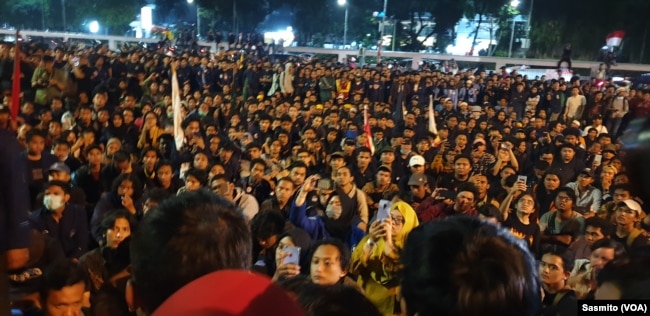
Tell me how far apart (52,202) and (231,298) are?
3.96m

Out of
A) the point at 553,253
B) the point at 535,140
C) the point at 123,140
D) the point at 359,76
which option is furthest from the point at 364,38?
the point at 553,253

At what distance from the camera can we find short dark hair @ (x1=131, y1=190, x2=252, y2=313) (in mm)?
1501

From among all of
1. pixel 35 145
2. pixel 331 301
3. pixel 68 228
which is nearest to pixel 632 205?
pixel 331 301

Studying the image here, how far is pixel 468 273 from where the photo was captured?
1506mm

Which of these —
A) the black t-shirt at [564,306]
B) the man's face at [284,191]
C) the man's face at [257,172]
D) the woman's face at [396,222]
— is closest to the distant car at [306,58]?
the man's face at [257,172]

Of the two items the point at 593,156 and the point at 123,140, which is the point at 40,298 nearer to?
the point at 123,140

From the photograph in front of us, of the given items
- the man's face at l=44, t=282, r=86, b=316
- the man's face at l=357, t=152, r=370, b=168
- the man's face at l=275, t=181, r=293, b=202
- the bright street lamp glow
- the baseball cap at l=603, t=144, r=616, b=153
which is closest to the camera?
the man's face at l=44, t=282, r=86, b=316

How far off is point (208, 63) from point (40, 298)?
14.3 metres

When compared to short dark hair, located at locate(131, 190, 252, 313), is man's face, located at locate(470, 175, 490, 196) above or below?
below

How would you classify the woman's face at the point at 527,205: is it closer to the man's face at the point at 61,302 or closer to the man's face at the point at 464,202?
the man's face at the point at 464,202

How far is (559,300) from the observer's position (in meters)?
3.38

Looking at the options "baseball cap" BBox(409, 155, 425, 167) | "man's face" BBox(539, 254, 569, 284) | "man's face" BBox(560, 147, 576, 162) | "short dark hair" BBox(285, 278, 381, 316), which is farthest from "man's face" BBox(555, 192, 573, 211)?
"short dark hair" BBox(285, 278, 381, 316)

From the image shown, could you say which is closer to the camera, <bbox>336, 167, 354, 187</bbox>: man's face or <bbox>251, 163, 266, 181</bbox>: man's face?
<bbox>336, 167, 354, 187</bbox>: man's face

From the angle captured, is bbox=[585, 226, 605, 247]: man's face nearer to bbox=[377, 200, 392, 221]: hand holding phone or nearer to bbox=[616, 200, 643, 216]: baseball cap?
bbox=[616, 200, 643, 216]: baseball cap
